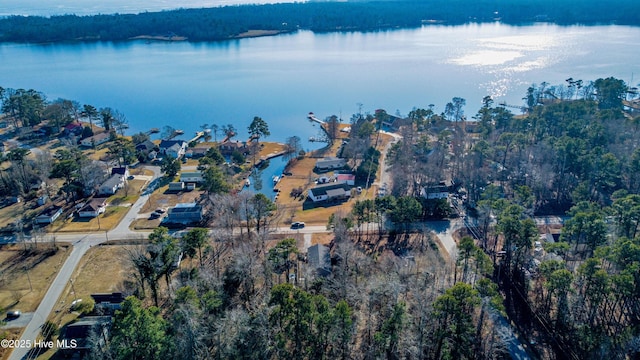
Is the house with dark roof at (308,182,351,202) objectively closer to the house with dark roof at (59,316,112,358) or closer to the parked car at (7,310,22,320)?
the house with dark roof at (59,316,112,358)

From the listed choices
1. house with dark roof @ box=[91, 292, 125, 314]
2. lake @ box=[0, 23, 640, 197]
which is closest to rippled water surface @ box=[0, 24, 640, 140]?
lake @ box=[0, 23, 640, 197]

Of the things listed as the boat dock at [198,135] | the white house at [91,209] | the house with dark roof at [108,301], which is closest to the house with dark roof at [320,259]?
the house with dark roof at [108,301]

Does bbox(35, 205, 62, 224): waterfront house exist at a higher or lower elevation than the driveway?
higher

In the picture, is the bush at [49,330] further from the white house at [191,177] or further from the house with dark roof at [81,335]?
the white house at [191,177]

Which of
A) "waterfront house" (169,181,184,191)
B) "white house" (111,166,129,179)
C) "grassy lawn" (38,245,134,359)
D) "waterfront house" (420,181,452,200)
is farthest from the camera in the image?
"white house" (111,166,129,179)

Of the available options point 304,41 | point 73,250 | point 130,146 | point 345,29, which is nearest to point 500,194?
point 73,250

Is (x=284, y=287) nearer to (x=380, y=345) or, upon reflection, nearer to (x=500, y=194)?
(x=380, y=345)

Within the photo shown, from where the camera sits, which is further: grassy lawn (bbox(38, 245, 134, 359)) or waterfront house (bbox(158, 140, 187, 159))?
waterfront house (bbox(158, 140, 187, 159))
